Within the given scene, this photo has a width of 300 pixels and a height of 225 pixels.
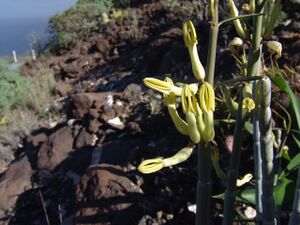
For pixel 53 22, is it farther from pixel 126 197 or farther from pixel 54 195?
pixel 126 197

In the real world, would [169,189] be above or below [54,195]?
above

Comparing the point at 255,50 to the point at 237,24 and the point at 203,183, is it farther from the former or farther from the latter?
the point at 203,183

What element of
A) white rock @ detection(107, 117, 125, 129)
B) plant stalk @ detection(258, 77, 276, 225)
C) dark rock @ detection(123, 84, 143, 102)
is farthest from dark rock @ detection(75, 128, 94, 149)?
plant stalk @ detection(258, 77, 276, 225)

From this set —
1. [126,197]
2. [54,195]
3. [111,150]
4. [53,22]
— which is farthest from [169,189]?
[53,22]

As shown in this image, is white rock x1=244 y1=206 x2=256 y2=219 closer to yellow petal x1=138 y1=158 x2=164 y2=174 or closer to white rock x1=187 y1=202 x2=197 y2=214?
white rock x1=187 y1=202 x2=197 y2=214

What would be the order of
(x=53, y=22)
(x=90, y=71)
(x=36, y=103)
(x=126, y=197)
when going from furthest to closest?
1. (x=53, y=22)
2. (x=90, y=71)
3. (x=36, y=103)
4. (x=126, y=197)

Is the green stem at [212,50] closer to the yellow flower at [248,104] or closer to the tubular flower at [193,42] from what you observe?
the tubular flower at [193,42]
